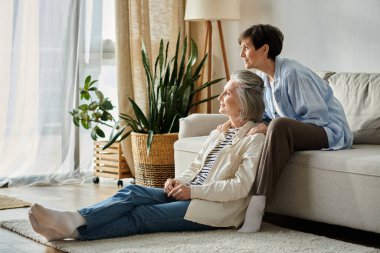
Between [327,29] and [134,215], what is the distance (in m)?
2.18

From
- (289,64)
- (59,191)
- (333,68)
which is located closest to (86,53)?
(59,191)

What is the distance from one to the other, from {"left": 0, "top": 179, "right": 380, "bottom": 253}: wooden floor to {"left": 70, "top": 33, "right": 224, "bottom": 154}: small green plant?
353 millimetres

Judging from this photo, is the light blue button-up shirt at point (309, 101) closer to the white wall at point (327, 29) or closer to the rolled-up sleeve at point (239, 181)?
the rolled-up sleeve at point (239, 181)

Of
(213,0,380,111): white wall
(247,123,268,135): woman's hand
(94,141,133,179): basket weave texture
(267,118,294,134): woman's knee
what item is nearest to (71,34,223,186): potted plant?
(94,141,133,179): basket weave texture

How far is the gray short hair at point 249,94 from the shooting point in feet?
12.2

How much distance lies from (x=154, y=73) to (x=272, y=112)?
1.80m

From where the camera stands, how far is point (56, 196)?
5.02m

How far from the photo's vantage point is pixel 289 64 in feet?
12.9

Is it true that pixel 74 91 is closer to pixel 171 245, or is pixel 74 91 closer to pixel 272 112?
pixel 272 112

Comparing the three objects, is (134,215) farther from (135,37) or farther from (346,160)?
(135,37)

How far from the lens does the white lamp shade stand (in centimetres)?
551

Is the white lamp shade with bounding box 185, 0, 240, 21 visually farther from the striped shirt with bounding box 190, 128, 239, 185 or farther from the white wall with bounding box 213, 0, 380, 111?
the striped shirt with bounding box 190, 128, 239, 185

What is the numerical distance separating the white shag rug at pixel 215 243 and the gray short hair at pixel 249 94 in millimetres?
561

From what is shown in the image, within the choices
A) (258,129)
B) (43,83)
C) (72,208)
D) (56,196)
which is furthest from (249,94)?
(43,83)
